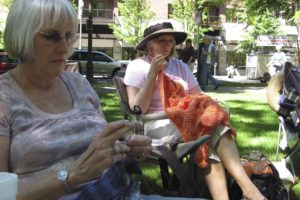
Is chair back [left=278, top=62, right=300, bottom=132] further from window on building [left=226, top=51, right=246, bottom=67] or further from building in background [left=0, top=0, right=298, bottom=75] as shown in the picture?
window on building [left=226, top=51, right=246, bottom=67]

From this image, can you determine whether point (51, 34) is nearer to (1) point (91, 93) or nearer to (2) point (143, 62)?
(1) point (91, 93)

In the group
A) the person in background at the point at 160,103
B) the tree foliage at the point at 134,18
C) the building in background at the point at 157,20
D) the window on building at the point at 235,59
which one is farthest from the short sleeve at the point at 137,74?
the window on building at the point at 235,59

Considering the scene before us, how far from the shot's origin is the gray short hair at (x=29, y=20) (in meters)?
2.00

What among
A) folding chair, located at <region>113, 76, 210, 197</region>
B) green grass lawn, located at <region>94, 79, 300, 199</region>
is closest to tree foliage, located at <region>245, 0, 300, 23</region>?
green grass lawn, located at <region>94, 79, 300, 199</region>

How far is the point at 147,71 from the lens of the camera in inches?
159

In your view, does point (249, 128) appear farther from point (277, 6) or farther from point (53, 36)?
point (277, 6)

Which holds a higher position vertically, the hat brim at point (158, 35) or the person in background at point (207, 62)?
the hat brim at point (158, 35)

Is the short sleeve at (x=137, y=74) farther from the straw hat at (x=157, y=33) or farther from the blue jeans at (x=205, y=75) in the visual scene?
the blue jeans at (x=205, y=75)

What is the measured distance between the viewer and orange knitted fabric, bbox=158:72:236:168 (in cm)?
340

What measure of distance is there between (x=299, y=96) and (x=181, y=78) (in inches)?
51.5

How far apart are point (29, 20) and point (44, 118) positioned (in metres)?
0.40

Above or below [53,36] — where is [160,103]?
below

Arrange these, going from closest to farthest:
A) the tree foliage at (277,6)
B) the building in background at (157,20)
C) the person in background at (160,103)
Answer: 1. the person in background at (160,103)
2. the tree foliage at (277,6)
3. the building in background at (157,20)

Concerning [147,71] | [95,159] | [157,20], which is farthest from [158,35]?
[157,20]
